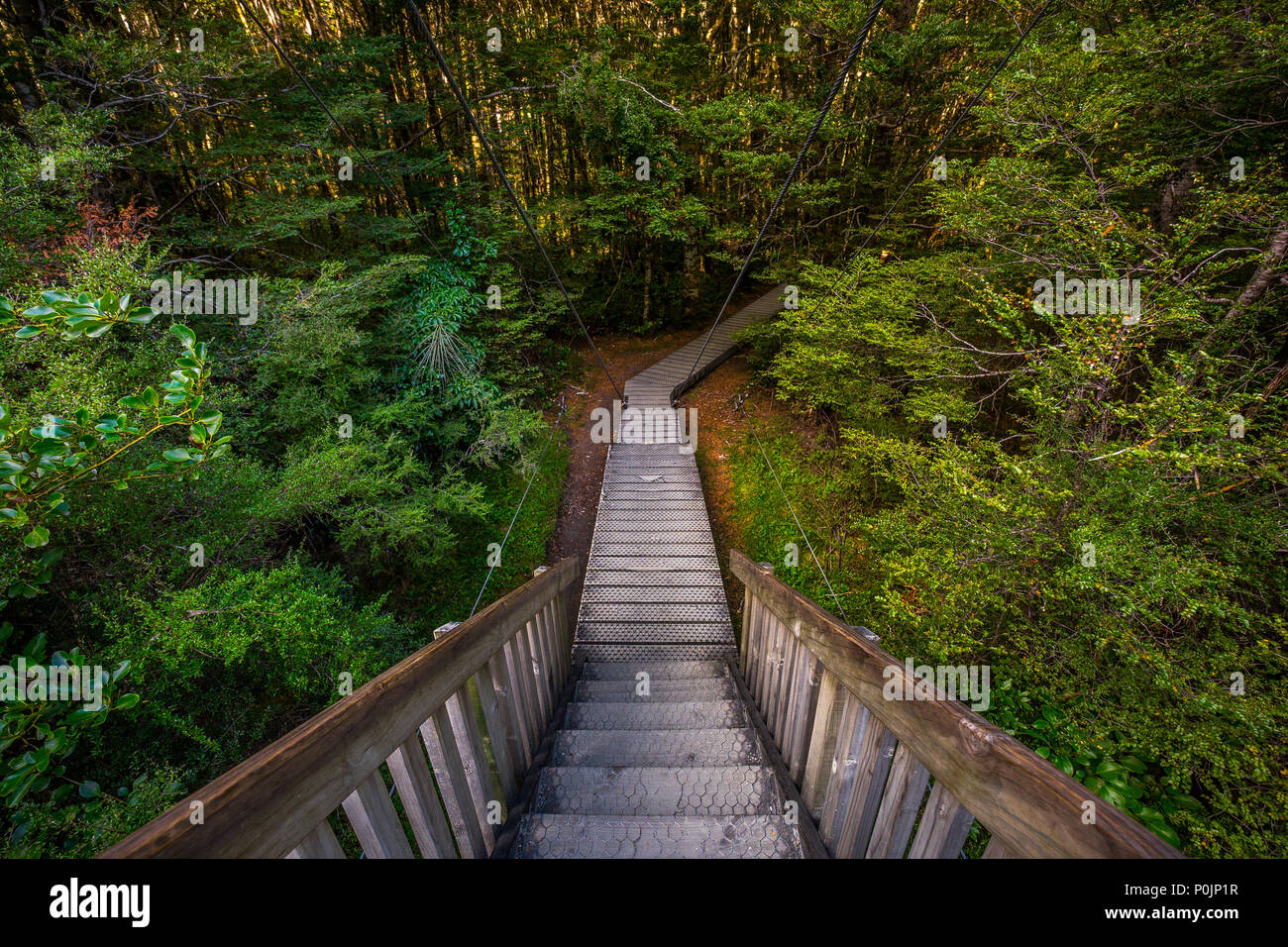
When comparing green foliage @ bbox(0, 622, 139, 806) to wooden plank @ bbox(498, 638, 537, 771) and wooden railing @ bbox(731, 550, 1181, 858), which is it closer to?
wooden plank @ bbox(498, 638, 537, 771)

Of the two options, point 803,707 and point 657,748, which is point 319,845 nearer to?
point 803,707

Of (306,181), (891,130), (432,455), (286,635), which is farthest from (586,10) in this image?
(286,635)

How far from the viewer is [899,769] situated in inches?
55.5

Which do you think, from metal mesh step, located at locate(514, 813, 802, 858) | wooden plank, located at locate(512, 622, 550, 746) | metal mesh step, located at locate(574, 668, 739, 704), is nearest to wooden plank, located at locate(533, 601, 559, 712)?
wooden plank, located at locate(512, 622, 550, 746)

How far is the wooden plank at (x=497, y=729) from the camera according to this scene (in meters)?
1.96

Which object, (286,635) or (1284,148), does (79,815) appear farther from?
(1284,148)

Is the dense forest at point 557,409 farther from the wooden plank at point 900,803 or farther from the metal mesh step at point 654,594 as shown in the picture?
the wooden plank at point 900,803

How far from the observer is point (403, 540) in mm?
6207

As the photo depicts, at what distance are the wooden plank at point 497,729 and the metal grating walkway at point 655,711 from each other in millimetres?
169

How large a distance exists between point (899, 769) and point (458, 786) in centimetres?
152

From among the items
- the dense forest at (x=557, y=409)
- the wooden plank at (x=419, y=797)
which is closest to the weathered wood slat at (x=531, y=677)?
the wooden plank at (x=419, y=797)
